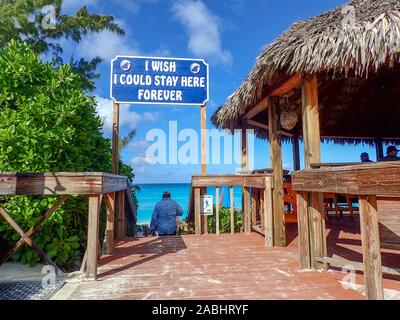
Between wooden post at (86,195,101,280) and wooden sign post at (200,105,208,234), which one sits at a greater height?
wooden sign post at (200,105,208,234)

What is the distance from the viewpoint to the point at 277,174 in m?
4.64

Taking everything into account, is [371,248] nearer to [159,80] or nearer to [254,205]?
[254,205]

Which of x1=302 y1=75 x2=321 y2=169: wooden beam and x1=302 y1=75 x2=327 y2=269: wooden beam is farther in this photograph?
x1=302 y1=75 x2=321 y2=169: wooden beam

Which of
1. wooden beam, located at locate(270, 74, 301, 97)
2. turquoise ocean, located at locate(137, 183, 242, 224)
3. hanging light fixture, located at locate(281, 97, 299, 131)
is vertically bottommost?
turquoise ocean, located at locate(137, 183, 242, 224)

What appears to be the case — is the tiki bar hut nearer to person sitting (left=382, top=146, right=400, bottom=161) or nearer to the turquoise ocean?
person sitting (left=382, top=146, right=400, bottom=161)

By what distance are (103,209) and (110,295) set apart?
2720mm

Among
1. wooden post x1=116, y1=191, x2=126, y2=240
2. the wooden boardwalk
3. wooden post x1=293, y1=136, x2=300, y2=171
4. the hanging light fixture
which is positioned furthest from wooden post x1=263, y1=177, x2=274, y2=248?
wooden post x1=293, y1=136, x2=300, y2=171

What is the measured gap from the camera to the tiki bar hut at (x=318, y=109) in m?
2.22

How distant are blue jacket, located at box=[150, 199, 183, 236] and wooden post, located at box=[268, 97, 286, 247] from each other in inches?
89.2

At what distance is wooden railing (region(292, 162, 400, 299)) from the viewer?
2035mm

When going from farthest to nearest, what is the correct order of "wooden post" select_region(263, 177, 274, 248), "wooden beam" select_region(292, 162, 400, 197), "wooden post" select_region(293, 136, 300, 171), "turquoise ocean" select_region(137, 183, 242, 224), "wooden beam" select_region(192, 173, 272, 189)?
"turquoise ocean" select_region(137, 183, 242, 224) < "wooden post" select_region(293, 136, 300, 171) < "wooden beam" select_region(192, 173, 272, 189) < "wooden post" select_region(263, 177, 274, 248) < "wooden beam" select_region(292, 162, 400, 197)

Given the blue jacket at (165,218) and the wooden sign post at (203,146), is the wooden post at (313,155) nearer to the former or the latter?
the wooden sign post at (203,146)
